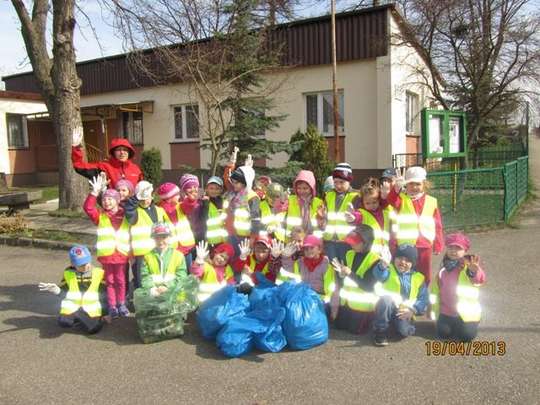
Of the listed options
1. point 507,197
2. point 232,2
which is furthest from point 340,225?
point 232,2

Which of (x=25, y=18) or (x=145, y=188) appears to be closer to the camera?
(x=145, y=188)

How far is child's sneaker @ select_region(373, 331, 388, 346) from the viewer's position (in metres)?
4.10

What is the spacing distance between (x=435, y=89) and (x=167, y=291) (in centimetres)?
1336

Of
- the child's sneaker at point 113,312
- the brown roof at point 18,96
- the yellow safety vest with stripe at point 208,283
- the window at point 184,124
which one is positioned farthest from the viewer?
the brown roof at point 18,96

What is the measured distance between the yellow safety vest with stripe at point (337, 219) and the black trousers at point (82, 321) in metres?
2.43

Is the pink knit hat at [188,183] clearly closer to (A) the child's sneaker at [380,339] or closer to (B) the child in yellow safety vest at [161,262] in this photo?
(B) the child in yellow safety vest at [161,262]

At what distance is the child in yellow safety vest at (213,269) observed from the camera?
15.7ft

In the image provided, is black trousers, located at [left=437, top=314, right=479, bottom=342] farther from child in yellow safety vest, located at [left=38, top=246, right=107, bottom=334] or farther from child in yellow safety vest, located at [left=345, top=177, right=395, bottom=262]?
child in yellow safety vest, located at [left=38, top=246, right=107, bottom=334]

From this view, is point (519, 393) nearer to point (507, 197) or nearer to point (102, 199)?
point (102, 199)

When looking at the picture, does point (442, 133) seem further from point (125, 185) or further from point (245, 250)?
point (125, 185)

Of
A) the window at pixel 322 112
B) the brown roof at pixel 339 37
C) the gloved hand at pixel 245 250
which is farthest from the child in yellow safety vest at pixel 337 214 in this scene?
the window at pixel 322 112

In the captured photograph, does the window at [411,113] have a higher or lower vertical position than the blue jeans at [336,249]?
higher

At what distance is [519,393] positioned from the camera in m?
3.26

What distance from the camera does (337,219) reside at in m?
4.99
